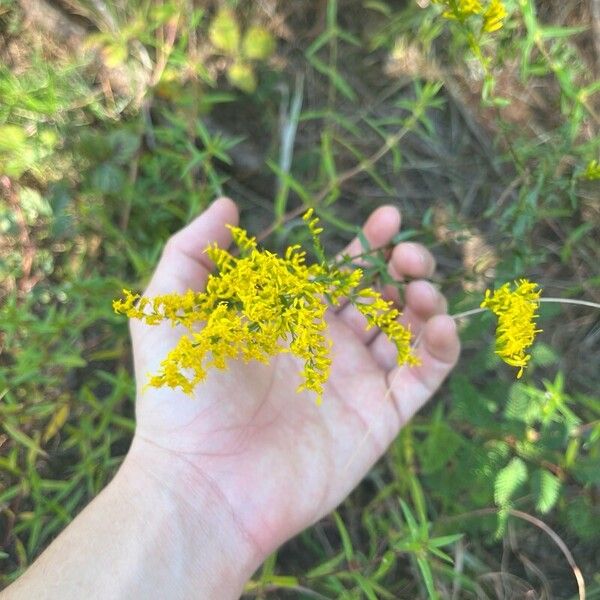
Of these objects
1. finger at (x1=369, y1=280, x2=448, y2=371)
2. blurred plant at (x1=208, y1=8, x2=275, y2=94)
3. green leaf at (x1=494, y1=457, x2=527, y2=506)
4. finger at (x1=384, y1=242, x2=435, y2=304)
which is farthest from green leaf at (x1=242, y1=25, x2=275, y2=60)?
green leaf at (x1=494, y1=457, x2=527, y2=506)

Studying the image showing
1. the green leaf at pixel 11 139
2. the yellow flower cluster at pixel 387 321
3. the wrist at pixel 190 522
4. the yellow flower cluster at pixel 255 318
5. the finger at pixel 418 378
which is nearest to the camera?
the yellow flower cluster at pixel 255 318

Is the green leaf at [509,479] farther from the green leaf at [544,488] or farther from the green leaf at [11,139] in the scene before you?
the green leaf at [11,139]

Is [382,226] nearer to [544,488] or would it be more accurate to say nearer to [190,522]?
[544,488]

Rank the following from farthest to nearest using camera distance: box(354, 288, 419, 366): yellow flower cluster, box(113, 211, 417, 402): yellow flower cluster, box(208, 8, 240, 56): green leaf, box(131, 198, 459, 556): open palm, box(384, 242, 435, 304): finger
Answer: box(208, 8, 240, 56): green leaf, box(384, 242, 435, 304): finger, box(131, 198, 459, 556): open palm, box(354, 288, 419, 366): yellow flower cluster, box(113, 211, 417, 402): yellow flower cluster

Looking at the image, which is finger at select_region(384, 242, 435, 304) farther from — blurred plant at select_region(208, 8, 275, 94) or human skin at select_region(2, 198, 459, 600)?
blurred plant at select_region(208, 8, 275, 94)

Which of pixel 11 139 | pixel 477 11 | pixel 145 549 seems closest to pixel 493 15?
pixel 477 11

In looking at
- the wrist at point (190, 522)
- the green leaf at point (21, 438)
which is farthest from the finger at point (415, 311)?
the green leaf at point (21, 438)
